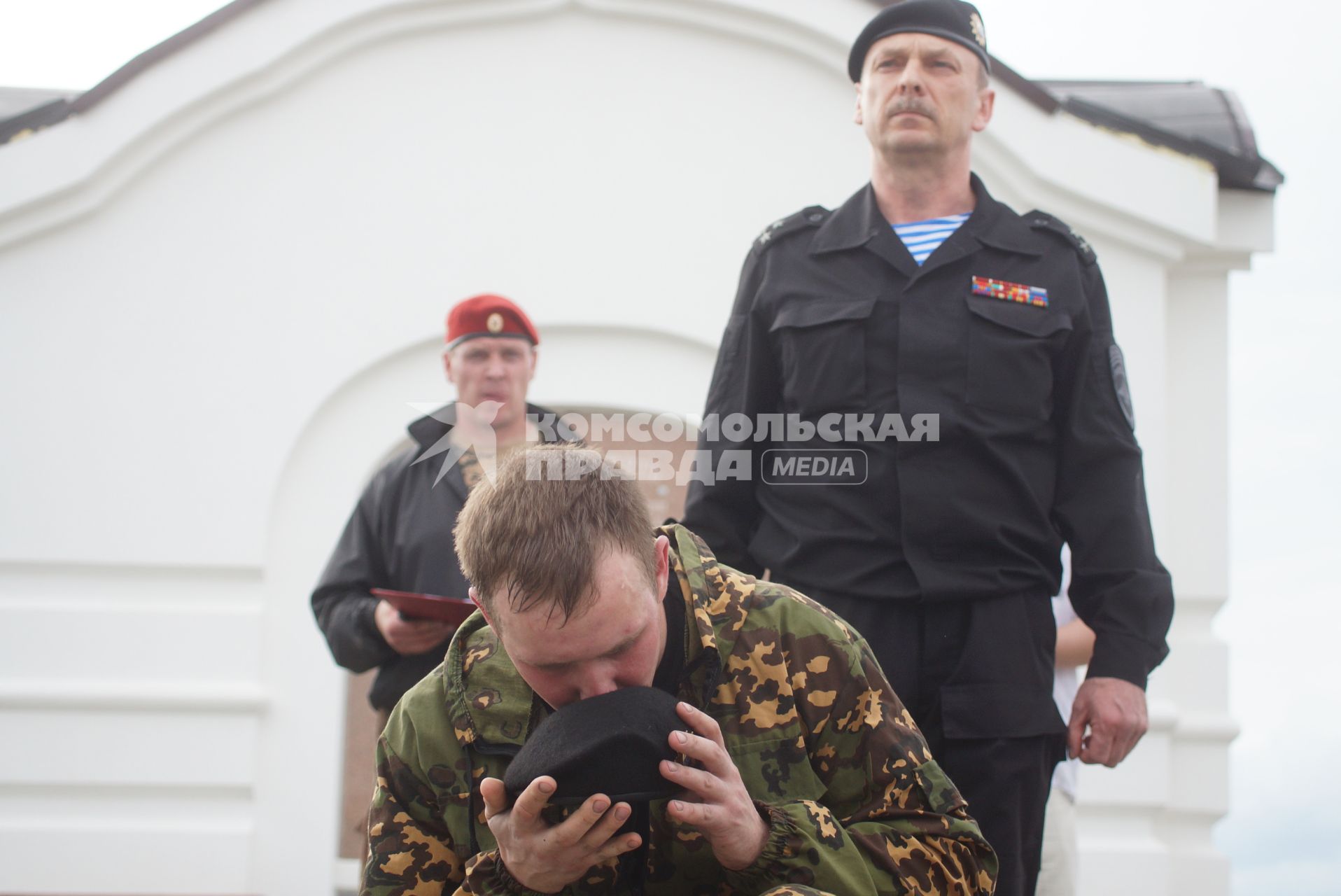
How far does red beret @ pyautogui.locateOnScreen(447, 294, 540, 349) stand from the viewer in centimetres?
368

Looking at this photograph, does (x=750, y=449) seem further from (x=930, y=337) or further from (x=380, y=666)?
(x=380, y=666)

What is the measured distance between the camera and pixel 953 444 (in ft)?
8.08

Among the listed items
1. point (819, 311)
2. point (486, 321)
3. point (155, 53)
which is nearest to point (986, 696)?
point (819, 311)

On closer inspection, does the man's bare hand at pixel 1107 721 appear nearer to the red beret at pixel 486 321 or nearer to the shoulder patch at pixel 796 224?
the shoulder patch at pixel 796 224

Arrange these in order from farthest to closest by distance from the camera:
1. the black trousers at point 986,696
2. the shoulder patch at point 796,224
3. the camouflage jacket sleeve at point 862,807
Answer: the shoulder patch at point 796,224 → the black trousers at point 986,696 → the camouflage jacket sleeve at point 862,807

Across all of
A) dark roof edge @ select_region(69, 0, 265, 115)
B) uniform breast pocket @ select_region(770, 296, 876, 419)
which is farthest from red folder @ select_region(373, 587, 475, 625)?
dark roof edge @ select_region(69, 0, 265, 115)

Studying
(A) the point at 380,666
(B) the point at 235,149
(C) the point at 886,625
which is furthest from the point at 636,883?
(B) the point at 235,149

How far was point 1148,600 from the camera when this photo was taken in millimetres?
2477

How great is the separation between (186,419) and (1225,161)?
4683 mm

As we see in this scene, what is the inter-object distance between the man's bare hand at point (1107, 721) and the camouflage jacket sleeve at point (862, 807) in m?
0.65

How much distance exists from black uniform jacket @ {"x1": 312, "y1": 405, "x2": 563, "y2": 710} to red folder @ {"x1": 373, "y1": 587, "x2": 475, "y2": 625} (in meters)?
0.30

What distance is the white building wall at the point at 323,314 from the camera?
5203 millimetres

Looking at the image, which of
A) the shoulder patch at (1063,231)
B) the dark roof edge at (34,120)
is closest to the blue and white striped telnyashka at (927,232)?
the shoulder patch at (1063,231)

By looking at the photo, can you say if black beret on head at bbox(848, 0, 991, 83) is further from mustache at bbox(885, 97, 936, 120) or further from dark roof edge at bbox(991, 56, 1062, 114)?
dark roof edge at bbox(991, 56, 1062, 114)
